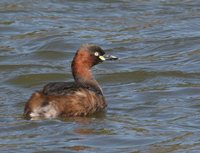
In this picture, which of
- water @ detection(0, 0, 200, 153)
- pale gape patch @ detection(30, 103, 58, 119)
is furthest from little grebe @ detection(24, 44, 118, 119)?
water @ detection(0, 0, 200, 153)

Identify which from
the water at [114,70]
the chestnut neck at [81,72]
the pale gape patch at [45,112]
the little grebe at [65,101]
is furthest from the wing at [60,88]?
the chestnut neck at [81,72]

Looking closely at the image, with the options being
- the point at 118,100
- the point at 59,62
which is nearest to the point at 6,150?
the point at 118,100

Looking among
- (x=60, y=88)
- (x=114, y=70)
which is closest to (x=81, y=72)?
(x=60, y=88)

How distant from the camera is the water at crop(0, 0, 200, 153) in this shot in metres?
11.2

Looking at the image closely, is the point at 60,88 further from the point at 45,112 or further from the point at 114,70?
the point at 114,70

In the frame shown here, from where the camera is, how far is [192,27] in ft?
61.0

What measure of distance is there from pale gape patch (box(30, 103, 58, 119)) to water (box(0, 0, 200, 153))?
0.43 feet

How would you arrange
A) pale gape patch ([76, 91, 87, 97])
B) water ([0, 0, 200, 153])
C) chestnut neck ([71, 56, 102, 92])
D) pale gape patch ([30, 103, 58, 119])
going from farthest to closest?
chestnut neck ([71, 56, 102, 92]) → pale gape patch ([76, 91, 87, 97]) → pale gape patch ([30, 103, 58, 119]) → water ([0, 0, 200, 153])

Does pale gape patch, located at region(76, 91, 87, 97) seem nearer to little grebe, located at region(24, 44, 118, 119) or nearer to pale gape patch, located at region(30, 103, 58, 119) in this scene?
little grebe, located at region(24, 44, 118, 119)

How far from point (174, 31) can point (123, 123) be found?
6.50 metres

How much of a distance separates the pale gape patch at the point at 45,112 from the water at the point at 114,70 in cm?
13

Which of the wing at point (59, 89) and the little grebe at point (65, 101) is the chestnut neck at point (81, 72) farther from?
the wing at point (59, 89)

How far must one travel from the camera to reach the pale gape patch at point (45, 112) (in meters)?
12.0

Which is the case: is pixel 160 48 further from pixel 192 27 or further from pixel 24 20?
pixel 24 20
